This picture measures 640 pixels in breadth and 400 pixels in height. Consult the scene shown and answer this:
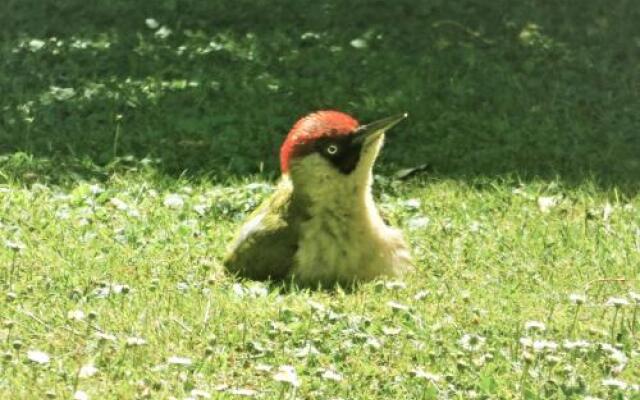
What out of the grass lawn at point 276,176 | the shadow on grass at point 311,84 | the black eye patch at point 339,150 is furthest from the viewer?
the shadow on grass at point 311,84

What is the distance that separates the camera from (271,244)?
7.08 metres

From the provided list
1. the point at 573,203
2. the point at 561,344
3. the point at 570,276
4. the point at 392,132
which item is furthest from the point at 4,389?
the point at 392,132

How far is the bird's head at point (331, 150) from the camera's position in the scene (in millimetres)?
7039

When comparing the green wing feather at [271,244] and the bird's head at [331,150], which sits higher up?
the bird's head at [331,150]

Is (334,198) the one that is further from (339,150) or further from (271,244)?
(271,244)

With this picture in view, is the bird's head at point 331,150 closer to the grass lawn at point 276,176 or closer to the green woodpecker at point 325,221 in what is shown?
the green woodpecker at point 325,221

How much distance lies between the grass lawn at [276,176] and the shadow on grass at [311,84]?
2 cm

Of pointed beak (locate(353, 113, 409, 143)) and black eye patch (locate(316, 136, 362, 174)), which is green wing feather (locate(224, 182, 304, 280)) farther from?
pointed beak (locate(353, 113, 409, 143))

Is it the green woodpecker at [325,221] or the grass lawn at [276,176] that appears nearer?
the grass lawn at [276,176]

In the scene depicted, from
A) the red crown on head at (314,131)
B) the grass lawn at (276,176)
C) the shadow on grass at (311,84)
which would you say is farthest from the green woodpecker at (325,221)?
the shadow on grass at (311,84)

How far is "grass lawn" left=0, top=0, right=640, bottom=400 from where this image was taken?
5855 millimetres

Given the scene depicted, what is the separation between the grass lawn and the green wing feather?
0.37ft

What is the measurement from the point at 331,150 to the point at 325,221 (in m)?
0.37

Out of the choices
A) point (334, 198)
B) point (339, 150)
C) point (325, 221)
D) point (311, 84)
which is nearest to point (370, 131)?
point (339, 150)
